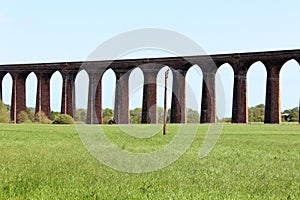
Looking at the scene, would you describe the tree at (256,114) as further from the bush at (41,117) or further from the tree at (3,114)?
the tree at (3,114)

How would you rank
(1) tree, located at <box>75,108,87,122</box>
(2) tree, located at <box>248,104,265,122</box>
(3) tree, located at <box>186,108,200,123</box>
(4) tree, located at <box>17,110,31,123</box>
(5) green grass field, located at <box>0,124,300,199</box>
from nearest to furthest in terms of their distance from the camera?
(5) green grass field, located at <box>0,124,300,199</box> < (3) tree, located at <box>186,108,200,123</box> < (1) tree, located at <box>75,108,87,122</box> < (4) tree, located at <box>17,110,31,123</box> < (2) tree, located at <box>248,104,265,122</box>

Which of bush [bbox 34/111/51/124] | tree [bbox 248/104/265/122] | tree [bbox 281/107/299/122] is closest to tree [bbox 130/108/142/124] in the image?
bush [bbox 34/111/51/124]

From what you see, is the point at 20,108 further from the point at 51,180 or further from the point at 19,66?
the point at 51,180

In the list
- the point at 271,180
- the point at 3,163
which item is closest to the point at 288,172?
the point at 271,180

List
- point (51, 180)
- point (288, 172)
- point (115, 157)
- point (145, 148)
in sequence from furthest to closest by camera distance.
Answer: point (145, 148)
point (115, 157)
point (288, 172)
point (51, 180)

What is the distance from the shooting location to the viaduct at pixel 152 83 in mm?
63562

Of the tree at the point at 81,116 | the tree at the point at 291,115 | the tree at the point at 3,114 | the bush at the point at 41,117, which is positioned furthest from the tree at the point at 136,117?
the tree at the point at 291,115

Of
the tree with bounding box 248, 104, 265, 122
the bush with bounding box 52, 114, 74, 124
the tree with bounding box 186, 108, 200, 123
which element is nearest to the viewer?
the tree with bounding box 186, 108, 200, 123

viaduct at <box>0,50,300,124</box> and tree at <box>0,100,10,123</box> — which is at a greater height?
viaduct at <box>0,50,300,124</box>

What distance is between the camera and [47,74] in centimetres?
7931

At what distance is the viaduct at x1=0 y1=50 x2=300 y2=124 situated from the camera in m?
63.6

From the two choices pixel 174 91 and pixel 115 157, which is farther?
pixel 174 91

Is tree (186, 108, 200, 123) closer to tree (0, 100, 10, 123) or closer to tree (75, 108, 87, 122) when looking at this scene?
tree (75, 108, 87, 122)

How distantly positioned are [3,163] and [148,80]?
56.7 m
